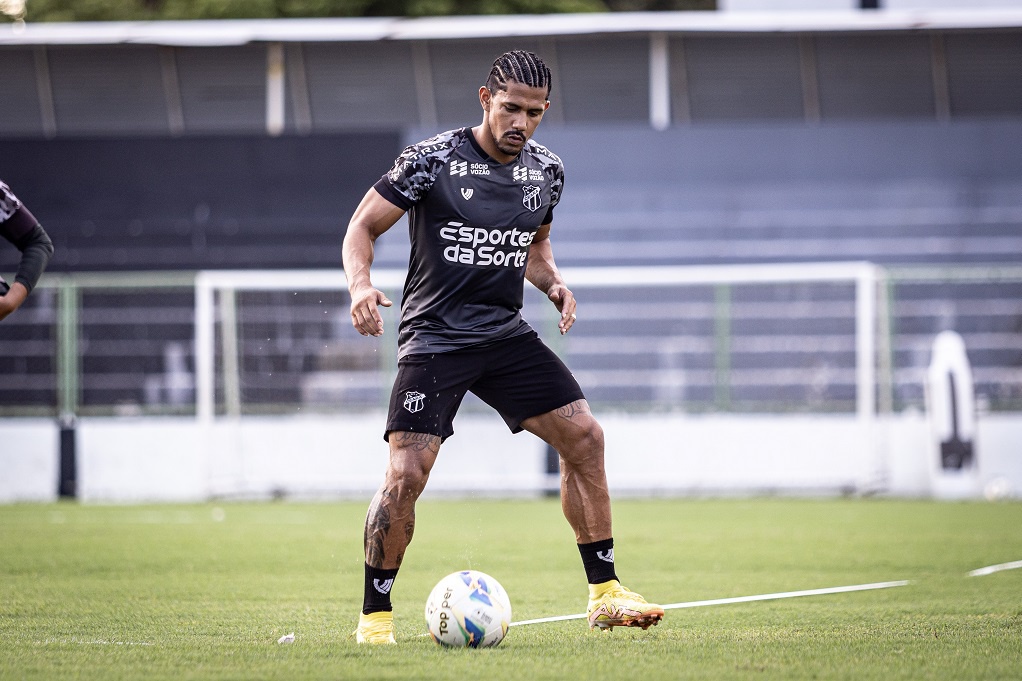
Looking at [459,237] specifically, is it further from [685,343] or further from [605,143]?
[605,143]

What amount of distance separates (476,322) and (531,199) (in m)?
0.55

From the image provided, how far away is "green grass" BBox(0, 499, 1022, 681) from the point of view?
14.4ft

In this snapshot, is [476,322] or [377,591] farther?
[476,322]

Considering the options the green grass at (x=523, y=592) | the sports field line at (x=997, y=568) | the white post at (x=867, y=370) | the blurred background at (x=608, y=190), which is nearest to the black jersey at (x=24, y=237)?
the green grass at (x=523, y=592)

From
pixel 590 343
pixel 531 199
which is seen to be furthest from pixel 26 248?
pixel 590 343

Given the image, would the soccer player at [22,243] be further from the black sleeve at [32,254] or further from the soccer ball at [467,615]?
the soccer ball at [467,615]

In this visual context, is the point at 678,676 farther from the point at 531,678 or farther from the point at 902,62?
the point at 902,62

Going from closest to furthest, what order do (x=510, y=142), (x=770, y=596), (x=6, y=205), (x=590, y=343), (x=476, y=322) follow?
(x=510, y=142) → (x=476, y=322) → (x=6, y=205) → (x=770, y=596) → (x=590, y=343)

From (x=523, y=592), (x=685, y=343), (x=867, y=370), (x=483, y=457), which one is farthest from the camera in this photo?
(x=685, y=343)

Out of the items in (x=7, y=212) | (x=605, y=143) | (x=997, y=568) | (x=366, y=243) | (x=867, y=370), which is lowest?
(x=997, y=568)

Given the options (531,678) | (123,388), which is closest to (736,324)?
(123,388)

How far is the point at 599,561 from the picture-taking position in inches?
210

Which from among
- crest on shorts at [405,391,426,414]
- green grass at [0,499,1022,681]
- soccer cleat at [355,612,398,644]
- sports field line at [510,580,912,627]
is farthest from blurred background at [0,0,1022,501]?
soccer cleat at [355,612,398,644]

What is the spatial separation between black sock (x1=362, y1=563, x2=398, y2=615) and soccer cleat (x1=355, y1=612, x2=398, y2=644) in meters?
0.02
